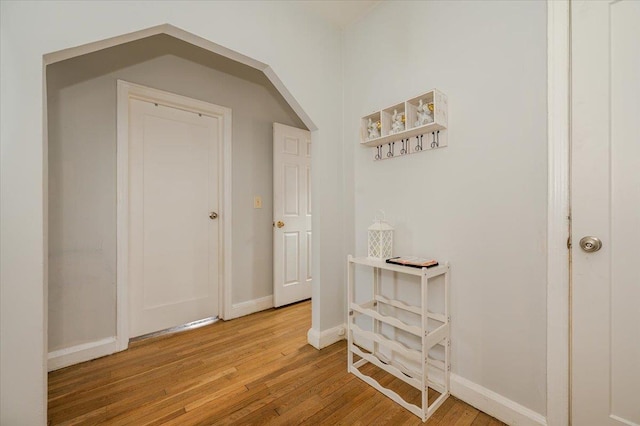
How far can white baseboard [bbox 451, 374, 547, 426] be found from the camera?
130cm

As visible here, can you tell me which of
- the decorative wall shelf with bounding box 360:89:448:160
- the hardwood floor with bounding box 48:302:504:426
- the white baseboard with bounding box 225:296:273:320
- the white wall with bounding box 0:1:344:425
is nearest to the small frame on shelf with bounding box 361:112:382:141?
the decorative wall shelf with bounding box 360:89:448:160

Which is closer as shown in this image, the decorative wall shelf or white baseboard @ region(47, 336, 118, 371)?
the decorative wall shelf

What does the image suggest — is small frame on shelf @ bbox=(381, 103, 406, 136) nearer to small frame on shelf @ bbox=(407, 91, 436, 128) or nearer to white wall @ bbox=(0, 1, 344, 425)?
small frame on shelf @ bbox=(407, 91, 436, 128)

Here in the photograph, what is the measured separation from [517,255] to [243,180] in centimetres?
238

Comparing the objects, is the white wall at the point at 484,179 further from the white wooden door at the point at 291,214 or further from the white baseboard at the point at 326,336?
the white wooden door at the point at 291,214

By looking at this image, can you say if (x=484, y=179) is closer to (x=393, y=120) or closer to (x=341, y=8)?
(x=393, y=120)

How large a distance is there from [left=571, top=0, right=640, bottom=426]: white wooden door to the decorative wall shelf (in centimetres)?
57

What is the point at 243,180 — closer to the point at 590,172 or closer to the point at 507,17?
the point at 507,17

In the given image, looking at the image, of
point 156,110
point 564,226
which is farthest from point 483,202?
point 156,110

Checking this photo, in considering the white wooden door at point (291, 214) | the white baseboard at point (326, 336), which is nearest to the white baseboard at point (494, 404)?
the white baseboard at point (326, 336)

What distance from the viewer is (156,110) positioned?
2365mm

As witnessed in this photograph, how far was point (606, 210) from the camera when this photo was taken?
1133 mm

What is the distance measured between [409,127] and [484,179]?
534 millimetres

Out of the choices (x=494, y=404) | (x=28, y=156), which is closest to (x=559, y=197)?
(x=494, y=404)
